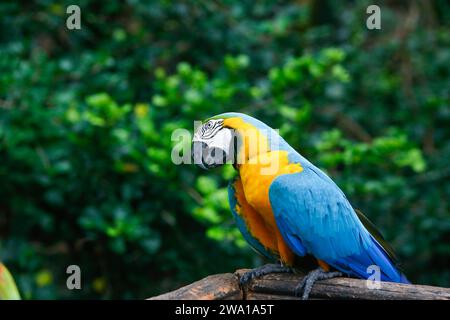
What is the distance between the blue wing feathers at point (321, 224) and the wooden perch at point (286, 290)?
79 mm

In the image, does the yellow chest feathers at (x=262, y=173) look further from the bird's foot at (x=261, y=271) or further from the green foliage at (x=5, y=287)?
the green foliage at (x=5, y=287)

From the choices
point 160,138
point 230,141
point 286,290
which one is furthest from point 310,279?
point 160,138

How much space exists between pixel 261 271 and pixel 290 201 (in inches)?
8.5

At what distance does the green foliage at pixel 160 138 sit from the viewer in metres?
2.50

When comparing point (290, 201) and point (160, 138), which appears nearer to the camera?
point (290, 201)

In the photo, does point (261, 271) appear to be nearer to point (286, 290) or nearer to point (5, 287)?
point (286, 290)

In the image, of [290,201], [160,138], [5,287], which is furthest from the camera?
[160,138]

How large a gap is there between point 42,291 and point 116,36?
4.12 ft

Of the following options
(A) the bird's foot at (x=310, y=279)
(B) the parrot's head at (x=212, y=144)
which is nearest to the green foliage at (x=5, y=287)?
(B) the parrot's head at (x=212, y=144)

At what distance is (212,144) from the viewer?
149 cm

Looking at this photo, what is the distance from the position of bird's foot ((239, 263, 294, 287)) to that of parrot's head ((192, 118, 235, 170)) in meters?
0.29

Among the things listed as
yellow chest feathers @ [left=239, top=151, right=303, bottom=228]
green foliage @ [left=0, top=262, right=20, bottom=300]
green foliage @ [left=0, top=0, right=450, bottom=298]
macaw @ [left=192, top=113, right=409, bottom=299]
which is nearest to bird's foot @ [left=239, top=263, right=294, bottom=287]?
macaw @ [left=192, top=113, right=409, bottom=299]

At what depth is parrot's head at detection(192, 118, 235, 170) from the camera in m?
1.50
